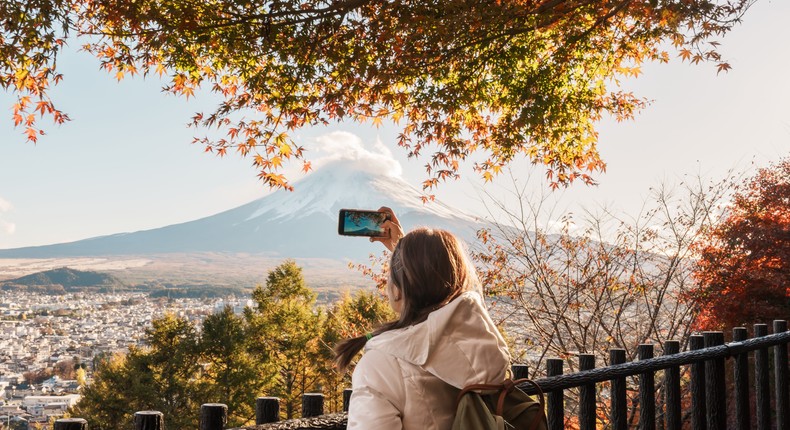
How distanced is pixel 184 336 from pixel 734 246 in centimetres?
2163

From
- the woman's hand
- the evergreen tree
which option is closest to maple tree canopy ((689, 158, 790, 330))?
the woman's hand

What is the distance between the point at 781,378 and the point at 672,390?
1.69 m

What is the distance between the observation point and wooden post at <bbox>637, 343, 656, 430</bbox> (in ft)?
8.93

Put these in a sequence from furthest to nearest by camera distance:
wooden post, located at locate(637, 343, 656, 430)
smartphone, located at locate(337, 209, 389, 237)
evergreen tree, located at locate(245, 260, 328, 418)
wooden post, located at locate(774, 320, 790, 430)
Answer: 1. evergreen tree, located at locate(245, 260, 328, 418)
2. wooden post, located at locate(774, 320, 790, 430)
3. wooden post, located at locate(637, 343, 656, 430)
4. smartphone, located at locate(337, 209, 389, 237)

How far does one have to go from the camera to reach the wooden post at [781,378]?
3998 millimetres

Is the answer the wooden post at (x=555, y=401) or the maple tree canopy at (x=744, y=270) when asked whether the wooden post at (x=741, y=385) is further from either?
the maple tree canopy at (x=744, y=270)

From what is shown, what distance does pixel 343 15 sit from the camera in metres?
5.60

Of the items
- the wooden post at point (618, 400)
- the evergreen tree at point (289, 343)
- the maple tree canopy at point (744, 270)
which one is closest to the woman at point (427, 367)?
the wooden post at point (618, 400)

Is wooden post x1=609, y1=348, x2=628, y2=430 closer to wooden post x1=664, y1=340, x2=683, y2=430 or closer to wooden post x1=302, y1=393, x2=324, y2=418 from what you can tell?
wooden post x1=664, y1=340, x2=683, y2=430

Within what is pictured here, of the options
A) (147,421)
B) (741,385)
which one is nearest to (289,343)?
(741,385)

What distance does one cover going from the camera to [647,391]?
276 cm

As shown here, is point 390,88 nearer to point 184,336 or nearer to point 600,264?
point 600,264

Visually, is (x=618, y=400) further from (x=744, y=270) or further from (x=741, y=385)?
(x=744, y=270)

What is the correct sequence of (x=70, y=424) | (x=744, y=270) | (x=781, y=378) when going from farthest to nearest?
(x=744, y=270), (x=781, y=378), (x=70, y=424)
